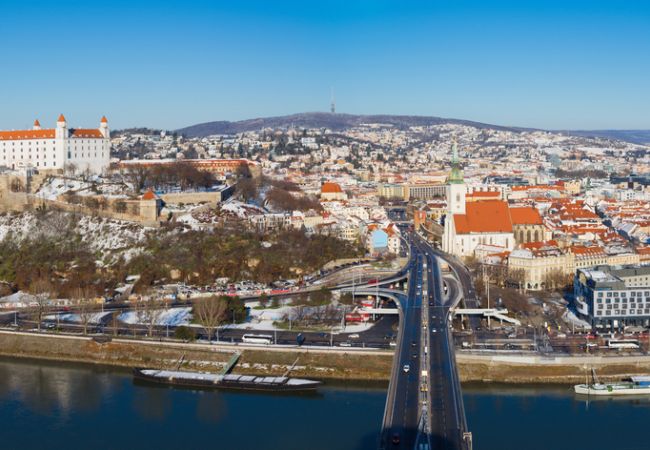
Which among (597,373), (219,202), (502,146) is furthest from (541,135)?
(597,373)

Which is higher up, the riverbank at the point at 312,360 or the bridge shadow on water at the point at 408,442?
the bridge shadow on water at the point at 408,442

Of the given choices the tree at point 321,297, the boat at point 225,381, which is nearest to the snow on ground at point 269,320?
the tree at point 321,297

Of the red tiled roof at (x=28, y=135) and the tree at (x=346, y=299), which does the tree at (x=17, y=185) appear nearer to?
the red tiled roof at (x=28, y=135)

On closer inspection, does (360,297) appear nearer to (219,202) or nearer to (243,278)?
(243,278)

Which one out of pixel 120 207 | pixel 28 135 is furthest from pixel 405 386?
pixel 28 135

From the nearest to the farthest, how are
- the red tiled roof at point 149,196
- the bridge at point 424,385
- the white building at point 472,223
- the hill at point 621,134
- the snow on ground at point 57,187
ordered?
the bridge at point 424,385 < the white building at point 472,223 < the red tiled roof at point 149,196 < the snow on ground at point 57,187 < the hill at point 621,134
